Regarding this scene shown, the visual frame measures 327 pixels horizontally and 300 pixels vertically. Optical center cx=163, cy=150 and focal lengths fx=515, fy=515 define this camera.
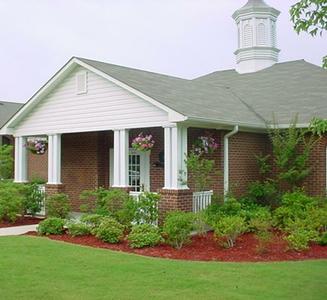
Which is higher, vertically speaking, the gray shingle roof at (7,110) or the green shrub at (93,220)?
the gray shingle roof at (7,110)

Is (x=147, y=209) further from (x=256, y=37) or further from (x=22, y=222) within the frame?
(x=256, y=37)

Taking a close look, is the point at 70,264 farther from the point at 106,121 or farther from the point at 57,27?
the point at 57,27

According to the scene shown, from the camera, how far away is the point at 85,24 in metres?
18.7

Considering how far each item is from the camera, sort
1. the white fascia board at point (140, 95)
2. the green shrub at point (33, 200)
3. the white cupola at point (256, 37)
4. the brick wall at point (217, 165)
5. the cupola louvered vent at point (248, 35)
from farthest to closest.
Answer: the cupola louvered vent at point (248, 35) → the white cupola at point (256, 37) → the green shrub at point (33, 200) → the brick wall at point (217, 165) → the white fascia board at point (140, 95)

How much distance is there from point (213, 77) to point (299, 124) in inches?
335

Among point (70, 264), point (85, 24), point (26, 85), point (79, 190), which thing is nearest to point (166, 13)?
point (85, 24)

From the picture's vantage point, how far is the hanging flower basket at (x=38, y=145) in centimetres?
1781

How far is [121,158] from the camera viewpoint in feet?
46.7

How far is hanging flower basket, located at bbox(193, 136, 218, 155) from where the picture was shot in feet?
45.9

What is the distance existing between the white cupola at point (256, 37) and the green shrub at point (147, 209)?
11.4 m

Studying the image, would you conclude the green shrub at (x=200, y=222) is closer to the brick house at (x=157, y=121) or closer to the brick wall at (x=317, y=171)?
the brick house at (x=157, y=121)

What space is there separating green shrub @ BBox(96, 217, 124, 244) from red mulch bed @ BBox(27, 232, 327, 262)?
0.15 meters

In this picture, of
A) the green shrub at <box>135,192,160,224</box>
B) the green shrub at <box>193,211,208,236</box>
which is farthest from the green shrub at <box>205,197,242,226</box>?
the green shrub at <box>135,192,160,224</box>

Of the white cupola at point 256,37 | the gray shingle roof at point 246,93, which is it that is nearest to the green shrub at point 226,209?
the gray shingle roof at point 246,93
